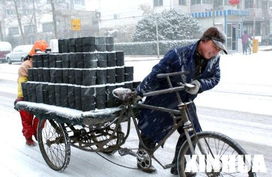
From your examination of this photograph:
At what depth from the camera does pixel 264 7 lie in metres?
51.7

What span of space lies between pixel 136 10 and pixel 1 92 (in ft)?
138

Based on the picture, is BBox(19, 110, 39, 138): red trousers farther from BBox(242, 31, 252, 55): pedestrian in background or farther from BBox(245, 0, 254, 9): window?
BBox(245, 0, 254, 9): window

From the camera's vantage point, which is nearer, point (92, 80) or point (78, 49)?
point (92, 80)

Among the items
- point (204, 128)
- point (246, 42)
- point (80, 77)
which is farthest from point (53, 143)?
point (246, 42)

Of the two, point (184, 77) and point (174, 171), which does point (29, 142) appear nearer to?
point (174, 171)

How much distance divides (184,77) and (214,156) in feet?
2.79

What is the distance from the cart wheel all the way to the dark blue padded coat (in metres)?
1.12

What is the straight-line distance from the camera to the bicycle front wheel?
3.22 m

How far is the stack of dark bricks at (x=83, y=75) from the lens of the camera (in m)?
4.12

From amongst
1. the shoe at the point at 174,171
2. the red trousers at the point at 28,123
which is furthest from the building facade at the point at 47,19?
the shoe at the point at 174,171

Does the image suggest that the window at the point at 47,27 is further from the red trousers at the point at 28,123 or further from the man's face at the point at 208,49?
the man's face at the point at 208,49

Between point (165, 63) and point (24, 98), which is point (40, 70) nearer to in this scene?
point (24, 98)

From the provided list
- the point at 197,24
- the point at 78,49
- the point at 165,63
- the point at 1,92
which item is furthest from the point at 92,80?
the point at 197,24

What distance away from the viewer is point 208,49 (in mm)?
3492
